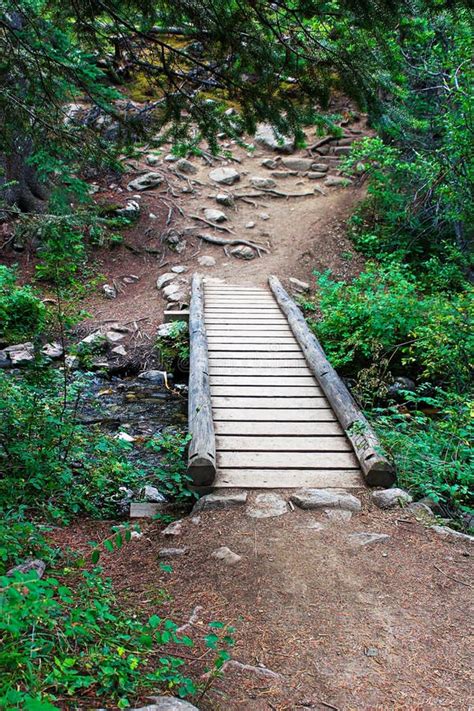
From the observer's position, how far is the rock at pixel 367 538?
11.8 feet

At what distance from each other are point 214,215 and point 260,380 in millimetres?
8177

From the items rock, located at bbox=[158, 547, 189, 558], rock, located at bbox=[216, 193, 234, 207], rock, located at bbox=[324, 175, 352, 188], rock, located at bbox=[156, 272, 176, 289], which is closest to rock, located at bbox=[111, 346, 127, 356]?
rock, located at bbox=[156, 272, 176, 289]

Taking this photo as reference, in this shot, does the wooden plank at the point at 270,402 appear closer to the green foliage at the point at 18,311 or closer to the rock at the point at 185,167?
the green foliage at the point at 18,311

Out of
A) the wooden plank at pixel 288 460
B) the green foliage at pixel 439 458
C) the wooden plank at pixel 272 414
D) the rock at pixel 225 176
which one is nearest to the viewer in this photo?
the green foliage at pixel 439 458

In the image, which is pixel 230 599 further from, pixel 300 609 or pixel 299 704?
pixel 299 704

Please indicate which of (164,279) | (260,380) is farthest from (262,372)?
(164,279)

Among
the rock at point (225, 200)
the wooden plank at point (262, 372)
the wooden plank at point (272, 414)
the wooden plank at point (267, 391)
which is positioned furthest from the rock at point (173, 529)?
the rock at point (225, 200)

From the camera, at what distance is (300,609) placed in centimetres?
296

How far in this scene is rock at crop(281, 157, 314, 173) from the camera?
16016 mm

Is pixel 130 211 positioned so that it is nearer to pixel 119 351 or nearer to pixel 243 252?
pixel 243 252

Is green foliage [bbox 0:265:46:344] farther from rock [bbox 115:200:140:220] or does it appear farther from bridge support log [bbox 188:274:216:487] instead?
rock [bbox 115:200:140:220]

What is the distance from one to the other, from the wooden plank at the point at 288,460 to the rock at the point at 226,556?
1044 mm

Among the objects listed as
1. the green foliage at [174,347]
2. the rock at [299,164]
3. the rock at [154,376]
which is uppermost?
the rock at [299,164]

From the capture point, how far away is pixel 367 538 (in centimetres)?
365
